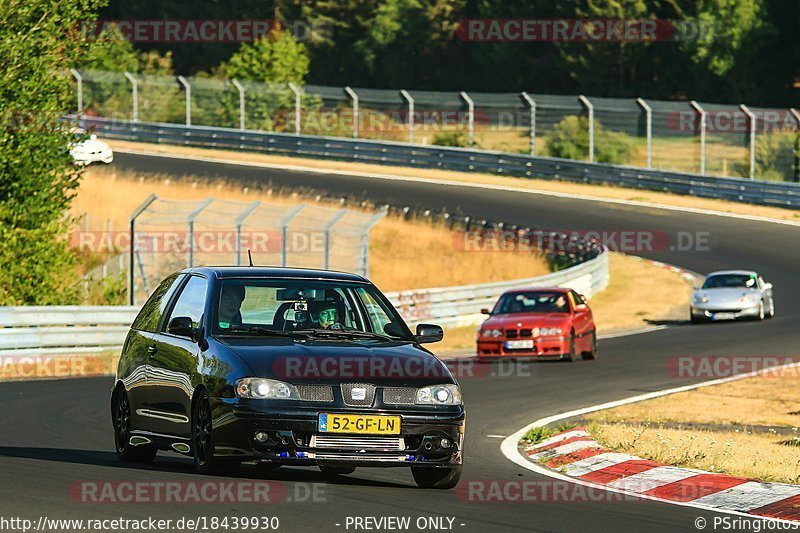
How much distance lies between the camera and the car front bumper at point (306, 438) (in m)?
10.0

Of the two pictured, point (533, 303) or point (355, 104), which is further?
point (355, 104)

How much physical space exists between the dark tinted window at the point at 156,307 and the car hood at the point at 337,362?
1.48 metres

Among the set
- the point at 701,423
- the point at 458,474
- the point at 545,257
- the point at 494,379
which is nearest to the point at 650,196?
the point at 545,257

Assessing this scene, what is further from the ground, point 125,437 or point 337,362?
point 337,362

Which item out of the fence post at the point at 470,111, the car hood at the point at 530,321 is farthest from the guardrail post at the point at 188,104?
the car hood at the point at 530,321

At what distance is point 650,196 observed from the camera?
5175cm

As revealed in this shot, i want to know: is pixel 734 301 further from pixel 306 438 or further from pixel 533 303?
pixel 306 438

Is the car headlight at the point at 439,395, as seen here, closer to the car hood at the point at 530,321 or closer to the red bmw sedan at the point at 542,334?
the red bmw sedan at the point at 542,334

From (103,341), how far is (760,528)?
15.5 metres

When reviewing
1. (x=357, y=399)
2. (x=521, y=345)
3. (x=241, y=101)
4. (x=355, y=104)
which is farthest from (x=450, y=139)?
(x=357, y=399)

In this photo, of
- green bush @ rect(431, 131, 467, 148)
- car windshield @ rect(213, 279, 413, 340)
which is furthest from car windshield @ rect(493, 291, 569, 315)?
green bush @ rect(431, 131, 467, 148)

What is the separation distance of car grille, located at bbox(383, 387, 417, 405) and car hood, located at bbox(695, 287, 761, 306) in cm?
2291

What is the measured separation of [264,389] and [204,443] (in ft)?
2.43

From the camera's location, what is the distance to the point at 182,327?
1086 centimetres
